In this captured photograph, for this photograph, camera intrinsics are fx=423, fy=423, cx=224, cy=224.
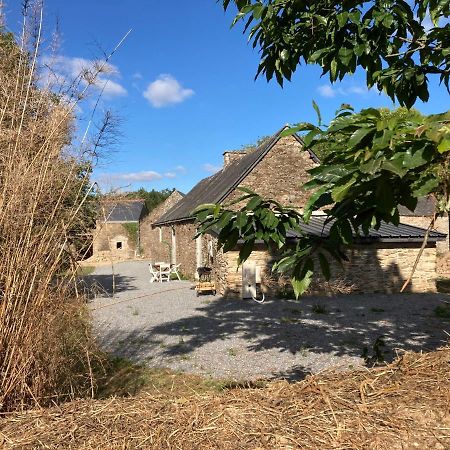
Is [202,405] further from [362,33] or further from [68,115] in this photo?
[362,33]

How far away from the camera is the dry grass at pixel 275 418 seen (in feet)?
5.57

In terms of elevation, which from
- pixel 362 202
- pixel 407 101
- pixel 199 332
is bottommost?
pixel 199 332

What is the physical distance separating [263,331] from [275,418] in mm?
7646

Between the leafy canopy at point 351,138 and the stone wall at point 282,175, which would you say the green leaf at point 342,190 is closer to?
the leafy canopy at point 351,138

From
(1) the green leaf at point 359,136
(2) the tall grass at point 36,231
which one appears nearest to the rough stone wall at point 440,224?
(2) the tall grass at point 36,231

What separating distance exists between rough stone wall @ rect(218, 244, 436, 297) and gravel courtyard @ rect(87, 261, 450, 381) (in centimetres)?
60

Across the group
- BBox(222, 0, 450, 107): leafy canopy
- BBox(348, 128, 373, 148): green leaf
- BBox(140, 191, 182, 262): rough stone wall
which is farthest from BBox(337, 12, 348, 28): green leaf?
BBox(140, 191, 182, 262): rough stone wall

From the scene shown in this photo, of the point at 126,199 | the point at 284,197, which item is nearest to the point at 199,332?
the point at 126,199

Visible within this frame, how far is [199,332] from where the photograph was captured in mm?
9406

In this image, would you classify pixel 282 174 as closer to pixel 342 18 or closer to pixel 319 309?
pixel 319 309

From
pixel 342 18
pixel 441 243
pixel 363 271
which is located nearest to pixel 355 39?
pixel 342 18

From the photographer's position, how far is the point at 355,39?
110 inches

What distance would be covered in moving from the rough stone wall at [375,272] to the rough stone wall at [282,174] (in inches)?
143

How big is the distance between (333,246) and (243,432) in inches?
40.4
